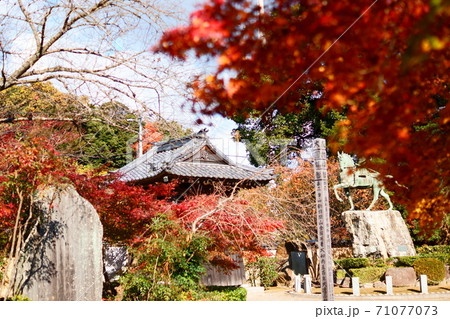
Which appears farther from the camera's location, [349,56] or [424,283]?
[424,283]

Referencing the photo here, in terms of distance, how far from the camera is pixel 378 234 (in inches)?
434

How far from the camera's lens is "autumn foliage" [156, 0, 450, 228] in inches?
51.2

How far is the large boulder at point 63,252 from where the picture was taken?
186 inches

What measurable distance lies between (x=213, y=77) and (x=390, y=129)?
3.94 ft

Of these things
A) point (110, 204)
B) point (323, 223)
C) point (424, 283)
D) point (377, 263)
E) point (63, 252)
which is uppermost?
point (110, 204)

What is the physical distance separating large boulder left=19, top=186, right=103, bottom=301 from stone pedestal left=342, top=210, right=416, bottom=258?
7.82m

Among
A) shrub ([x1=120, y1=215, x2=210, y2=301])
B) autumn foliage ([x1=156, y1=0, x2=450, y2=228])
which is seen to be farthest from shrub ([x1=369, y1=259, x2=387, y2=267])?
autumn foliage ([x1=156, y1=0, x2=450, y2=228])

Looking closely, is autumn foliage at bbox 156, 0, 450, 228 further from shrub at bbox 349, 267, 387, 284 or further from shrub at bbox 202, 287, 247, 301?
shrub at bbox 349, 267, 387, 284

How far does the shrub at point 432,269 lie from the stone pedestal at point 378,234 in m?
1.08

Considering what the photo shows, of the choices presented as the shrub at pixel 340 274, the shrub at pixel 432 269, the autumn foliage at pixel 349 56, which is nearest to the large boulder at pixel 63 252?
the autumn foliage at pixel 349 56

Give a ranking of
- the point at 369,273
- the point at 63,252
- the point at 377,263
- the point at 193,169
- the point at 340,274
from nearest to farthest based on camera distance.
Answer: the point at 63,252
the point at 193,169
the point at 369,273
the point at 377,263
the point at 340,274

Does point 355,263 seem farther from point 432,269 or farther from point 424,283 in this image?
point 424,283

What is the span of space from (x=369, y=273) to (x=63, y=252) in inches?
304

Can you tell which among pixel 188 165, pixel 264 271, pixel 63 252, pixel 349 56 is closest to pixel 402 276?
pixel 264 271
